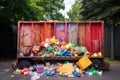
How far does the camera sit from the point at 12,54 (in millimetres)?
23938

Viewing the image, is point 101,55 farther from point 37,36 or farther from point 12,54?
point 12,54

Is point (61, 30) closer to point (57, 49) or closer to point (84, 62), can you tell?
point (57, 49)

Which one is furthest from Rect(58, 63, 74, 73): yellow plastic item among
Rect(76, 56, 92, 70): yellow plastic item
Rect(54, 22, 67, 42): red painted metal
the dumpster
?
Rect(54, 22, 67, 42): red painted metal

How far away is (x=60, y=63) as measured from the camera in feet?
51.2

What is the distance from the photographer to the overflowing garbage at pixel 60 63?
14.4m

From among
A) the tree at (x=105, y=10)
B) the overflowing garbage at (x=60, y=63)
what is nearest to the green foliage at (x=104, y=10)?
the tree at (x=105, y=10)

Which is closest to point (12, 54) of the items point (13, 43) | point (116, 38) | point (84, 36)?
point (13, 43)

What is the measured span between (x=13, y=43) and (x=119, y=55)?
7.30 m

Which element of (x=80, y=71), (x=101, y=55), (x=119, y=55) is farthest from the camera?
(x=119, y=55)

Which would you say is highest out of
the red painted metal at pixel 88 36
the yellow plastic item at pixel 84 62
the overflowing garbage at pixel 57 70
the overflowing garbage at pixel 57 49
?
the red painted metal at pixel 88 36

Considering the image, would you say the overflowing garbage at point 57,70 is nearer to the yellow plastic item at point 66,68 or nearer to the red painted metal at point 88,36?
the yellow plastic item at point 66,68

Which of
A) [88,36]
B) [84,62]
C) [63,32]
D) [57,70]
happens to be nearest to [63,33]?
[63,32]

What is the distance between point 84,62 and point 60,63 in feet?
3.86

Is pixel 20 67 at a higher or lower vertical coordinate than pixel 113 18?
lower
